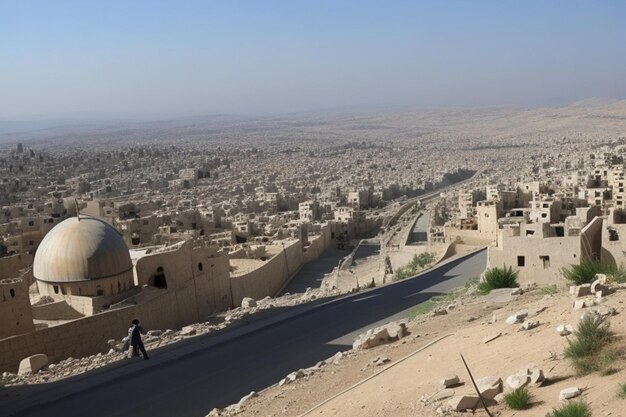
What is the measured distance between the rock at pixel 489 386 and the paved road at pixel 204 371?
4280 mm

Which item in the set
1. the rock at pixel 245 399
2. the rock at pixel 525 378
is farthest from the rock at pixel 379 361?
the rock at pixel 525 378

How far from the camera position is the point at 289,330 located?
14367mm

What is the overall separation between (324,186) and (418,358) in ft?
182

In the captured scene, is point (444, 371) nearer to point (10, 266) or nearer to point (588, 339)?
point (588, 339)

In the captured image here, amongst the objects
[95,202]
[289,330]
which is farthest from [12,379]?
[95,202]

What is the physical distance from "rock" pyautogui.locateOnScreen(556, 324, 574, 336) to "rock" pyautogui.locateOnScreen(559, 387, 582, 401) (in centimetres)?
171

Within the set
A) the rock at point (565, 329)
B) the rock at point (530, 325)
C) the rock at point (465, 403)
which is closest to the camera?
the rock at point (465, 403)

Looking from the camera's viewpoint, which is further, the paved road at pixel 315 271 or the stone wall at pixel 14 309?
the paved road at pixel 315 271

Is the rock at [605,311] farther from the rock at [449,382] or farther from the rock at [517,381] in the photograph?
the rock at [449,382]

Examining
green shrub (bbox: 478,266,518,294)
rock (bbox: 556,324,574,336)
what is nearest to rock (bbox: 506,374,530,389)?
rock (bbox: 556,324,574,336)

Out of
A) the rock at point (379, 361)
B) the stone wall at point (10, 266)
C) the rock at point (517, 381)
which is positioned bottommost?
the stone wall at point (10, 266)

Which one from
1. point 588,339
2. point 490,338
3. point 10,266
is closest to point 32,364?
point 10,266

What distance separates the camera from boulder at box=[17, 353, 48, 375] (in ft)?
42.9

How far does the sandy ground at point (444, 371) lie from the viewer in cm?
640
